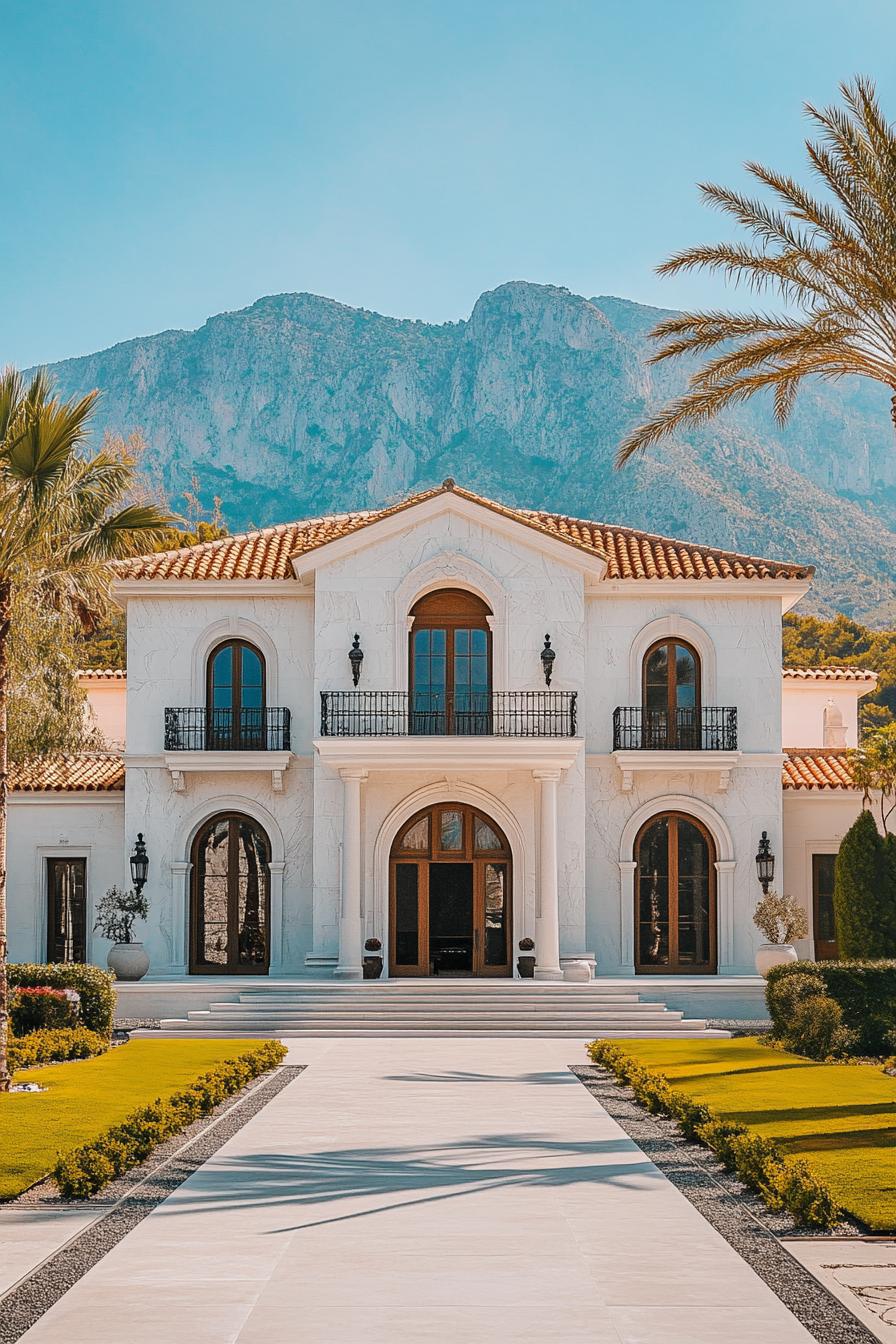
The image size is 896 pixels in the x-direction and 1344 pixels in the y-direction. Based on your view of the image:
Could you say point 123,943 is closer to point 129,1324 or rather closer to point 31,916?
point 31,916

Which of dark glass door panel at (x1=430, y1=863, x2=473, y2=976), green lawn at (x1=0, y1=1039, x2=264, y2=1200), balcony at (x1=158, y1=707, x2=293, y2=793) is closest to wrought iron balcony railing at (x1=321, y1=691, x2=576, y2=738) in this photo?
balcony at (x1=158, y1=707, x2=293, y2=793)

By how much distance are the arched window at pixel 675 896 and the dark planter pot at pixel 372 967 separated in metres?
5.08

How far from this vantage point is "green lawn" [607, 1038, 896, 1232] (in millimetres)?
11297

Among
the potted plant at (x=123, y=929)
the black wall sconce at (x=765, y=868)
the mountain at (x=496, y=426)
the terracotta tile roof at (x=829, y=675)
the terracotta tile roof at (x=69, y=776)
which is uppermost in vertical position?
the mountain at (x=496, y=426)

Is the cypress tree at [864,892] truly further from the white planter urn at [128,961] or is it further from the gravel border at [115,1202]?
the gravel border at [115,1202]

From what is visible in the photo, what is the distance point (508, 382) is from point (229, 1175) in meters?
106

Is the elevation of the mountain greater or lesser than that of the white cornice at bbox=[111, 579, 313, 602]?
greater

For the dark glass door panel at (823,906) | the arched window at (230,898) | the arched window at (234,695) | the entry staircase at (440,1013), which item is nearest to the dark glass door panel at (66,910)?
the arched window at (230,898)

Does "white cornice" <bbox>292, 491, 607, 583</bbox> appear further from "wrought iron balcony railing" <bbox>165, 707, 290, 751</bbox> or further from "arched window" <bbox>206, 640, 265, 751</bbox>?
"wrought iron balcony railing" <bbox>165, 707, 290, 751</bbox>

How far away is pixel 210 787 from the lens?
29562 mm

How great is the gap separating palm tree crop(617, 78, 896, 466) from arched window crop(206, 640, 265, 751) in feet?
37.5

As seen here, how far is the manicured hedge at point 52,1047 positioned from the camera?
19703mm

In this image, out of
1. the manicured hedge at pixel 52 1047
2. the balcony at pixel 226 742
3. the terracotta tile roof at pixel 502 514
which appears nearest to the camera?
the manicured hedge at pixel 52 1047

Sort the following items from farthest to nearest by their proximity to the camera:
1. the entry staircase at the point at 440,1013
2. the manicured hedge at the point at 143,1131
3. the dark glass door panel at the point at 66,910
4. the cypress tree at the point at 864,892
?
the dark glass door panel at the point at 66,910 → the cypress tree at the point at 864,892 → the entry staircase at the point at 440,1013 → the manicured hedge at the point at 143,1131
